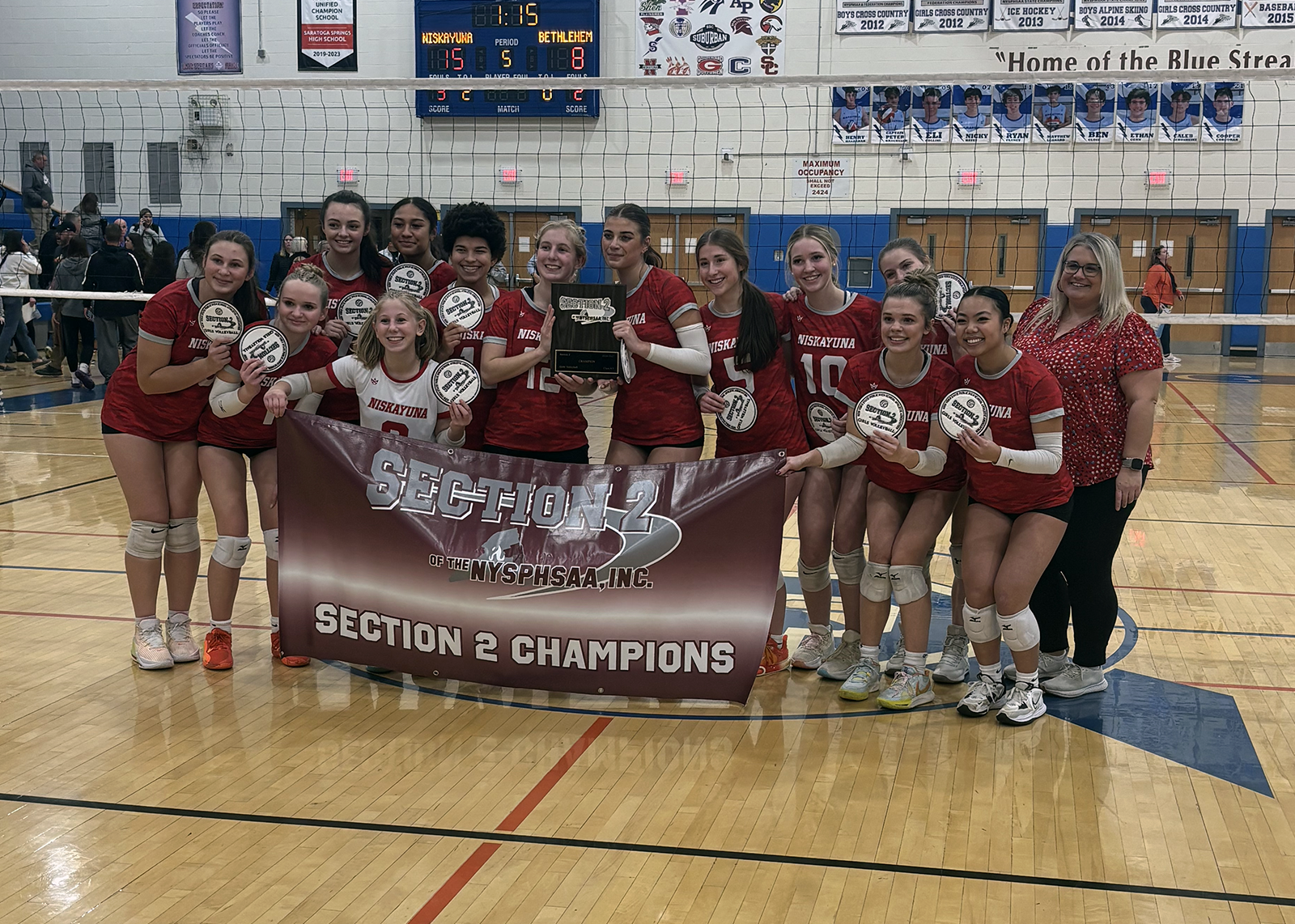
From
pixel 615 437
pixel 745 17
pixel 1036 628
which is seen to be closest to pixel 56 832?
pixel 615 437

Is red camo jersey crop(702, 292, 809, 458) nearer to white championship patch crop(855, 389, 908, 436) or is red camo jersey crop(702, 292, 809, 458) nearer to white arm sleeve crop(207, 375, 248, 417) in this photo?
white championship patch crop(855, 389, 908, 436)

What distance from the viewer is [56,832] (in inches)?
138

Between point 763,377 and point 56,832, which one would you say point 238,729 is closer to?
point 56,832

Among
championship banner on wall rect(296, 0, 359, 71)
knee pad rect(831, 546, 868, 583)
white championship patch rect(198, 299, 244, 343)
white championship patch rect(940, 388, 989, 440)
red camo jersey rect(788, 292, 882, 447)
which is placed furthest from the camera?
championship banner on wall rect(296, 0, 359, 71)

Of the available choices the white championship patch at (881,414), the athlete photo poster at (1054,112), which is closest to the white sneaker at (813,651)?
the white championship patch at (881,414)

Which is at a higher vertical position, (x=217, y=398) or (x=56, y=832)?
(x=217, y=398)

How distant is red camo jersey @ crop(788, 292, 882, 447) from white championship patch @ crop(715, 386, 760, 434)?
0.28 metres

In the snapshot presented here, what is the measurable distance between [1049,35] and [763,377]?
15710 mm

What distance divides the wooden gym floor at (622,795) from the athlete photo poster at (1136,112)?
14.3 metres

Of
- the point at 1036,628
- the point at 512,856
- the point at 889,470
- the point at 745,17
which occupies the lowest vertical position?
the point at 512,856

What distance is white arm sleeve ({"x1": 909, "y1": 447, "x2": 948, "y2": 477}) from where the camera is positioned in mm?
4395

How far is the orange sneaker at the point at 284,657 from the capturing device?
5016 millimetres

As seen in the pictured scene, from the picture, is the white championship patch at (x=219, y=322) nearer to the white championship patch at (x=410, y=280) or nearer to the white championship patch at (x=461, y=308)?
the white championship patch at (x=410, y=280)

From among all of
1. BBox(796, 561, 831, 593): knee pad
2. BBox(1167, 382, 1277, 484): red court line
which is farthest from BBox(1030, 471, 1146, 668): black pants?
BBox(1167, 382, 1277, 484): red court line
